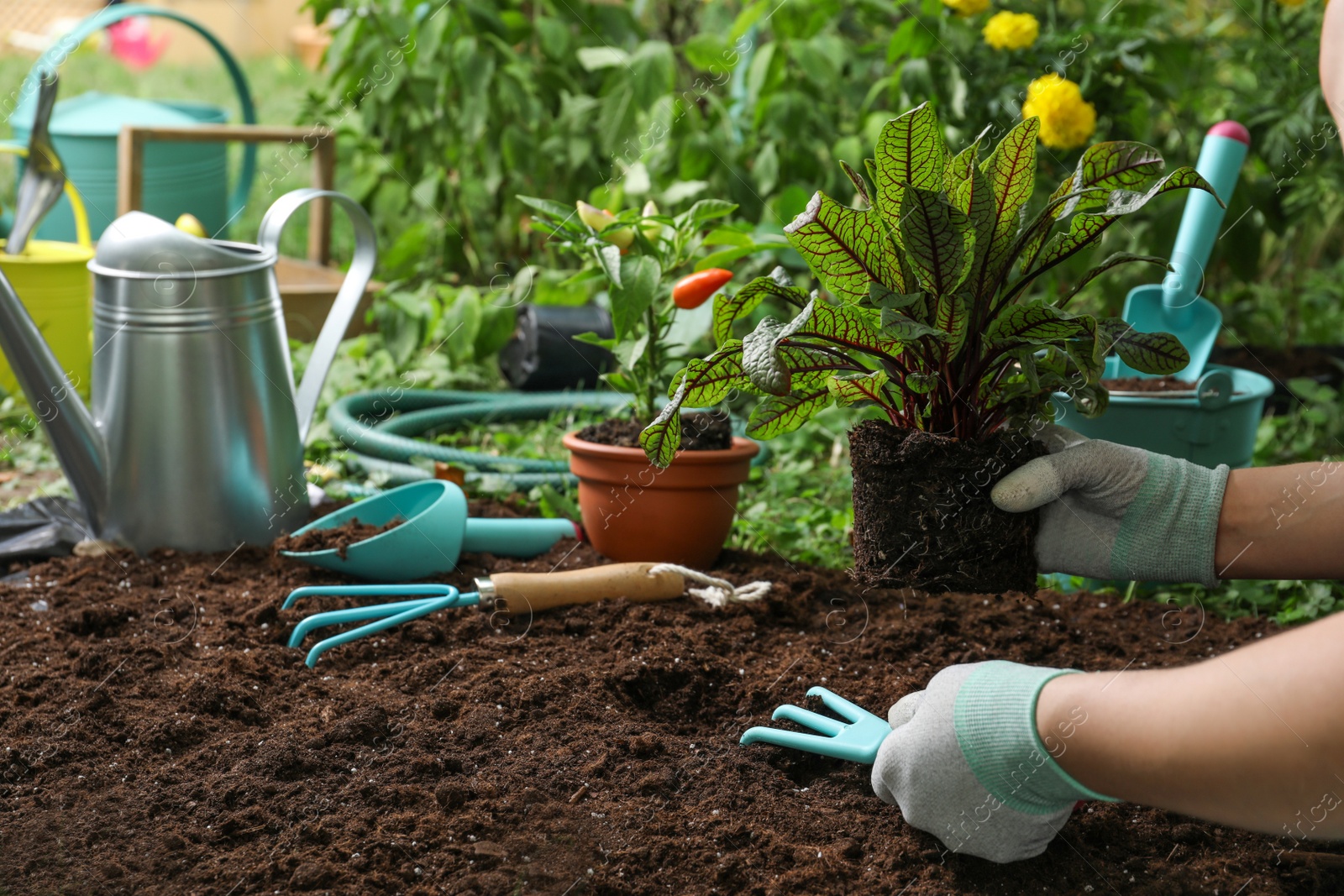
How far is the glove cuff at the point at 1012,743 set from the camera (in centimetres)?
90

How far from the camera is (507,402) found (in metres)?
2.52

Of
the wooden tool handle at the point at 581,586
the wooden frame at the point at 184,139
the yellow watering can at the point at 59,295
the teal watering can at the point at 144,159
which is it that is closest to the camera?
the wooden tool handle at the point at 581,586

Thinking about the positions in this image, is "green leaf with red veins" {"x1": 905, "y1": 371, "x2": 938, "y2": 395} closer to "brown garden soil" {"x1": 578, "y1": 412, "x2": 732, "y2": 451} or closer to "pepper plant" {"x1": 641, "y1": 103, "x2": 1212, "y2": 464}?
"pepper plant" {"x1": 641, "y1": 103, "x2": 1212, "y2": 464}

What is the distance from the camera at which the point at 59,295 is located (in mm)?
2492

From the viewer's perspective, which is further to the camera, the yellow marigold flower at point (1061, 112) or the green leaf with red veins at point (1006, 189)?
the yellow marigold flower at point (1061, 112)

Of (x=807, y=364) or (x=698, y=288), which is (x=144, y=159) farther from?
(x=807, y=364)

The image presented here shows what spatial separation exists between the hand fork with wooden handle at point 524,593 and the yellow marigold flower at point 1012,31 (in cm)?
132

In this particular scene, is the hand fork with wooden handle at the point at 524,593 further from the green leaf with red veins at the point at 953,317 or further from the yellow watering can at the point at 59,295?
the yellow watering can at the point at 59,295

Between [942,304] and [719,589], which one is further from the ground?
[942,304]

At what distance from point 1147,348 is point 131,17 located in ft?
10.9

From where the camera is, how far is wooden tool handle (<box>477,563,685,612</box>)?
1.43m

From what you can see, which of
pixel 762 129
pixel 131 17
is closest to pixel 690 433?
pixel 762 129

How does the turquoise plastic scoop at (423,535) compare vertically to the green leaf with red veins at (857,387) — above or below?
below

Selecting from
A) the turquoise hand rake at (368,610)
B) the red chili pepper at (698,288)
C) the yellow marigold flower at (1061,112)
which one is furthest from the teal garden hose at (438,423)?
the yellow marigold flower at (1061,112)
